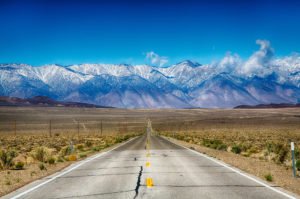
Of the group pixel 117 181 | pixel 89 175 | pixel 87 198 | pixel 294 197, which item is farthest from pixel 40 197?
pixel 294 197

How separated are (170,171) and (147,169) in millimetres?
1215

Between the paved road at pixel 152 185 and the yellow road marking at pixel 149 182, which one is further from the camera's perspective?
the yellow road marking at pixel 149 182

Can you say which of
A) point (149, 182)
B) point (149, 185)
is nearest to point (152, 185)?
point (149, 185)

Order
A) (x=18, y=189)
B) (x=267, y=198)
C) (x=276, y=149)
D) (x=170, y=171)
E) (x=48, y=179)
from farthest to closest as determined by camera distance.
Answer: (x=276, y=149) → (x=170, y=171) → (x=48, y=179) → (x=18, y=189) → (x=267, y=198)

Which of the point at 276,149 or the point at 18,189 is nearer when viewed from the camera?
the point at 18,189

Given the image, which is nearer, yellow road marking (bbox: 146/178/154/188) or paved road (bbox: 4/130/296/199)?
paved road (bbox: 4/130/296/199)

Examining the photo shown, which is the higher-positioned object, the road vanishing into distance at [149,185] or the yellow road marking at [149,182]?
the yellow road marking at [149,182]

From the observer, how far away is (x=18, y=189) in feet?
41.3

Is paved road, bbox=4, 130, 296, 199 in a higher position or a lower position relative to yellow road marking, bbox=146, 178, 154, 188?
lower

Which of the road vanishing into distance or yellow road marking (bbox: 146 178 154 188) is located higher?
yellow road marking (bbox: 146 178 154 188)

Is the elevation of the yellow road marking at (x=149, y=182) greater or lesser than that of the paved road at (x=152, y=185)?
greater

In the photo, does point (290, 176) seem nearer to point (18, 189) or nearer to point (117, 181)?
point (117, 181)

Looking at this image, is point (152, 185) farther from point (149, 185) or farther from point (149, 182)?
point (149, 182)

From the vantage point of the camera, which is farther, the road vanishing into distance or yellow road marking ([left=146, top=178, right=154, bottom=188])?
yellow road marking ([left=146, top=178, right=154, bottom=188])
